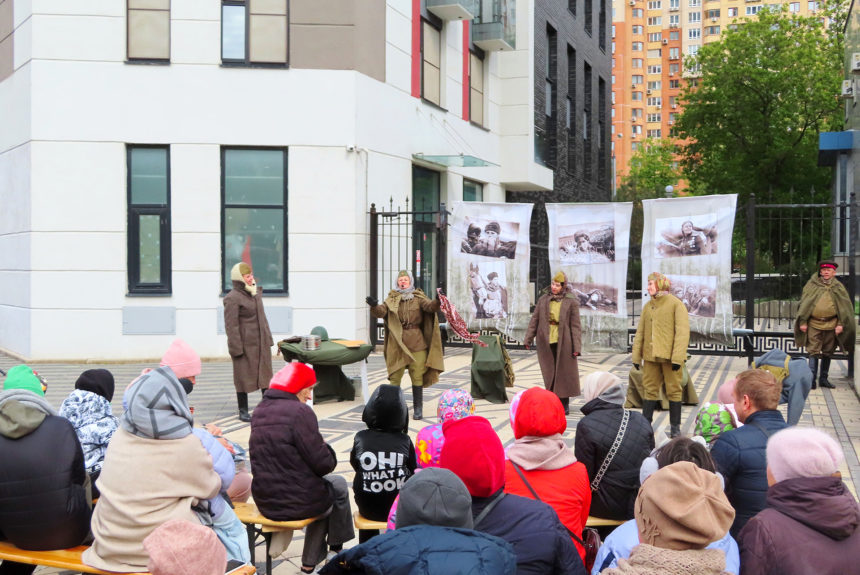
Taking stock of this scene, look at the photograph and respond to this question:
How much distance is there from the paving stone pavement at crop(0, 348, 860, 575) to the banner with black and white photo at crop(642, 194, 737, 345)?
943 mm

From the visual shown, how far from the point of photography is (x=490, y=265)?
14867 mm

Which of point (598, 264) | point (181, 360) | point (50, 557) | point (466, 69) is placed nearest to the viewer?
point (50, 557)

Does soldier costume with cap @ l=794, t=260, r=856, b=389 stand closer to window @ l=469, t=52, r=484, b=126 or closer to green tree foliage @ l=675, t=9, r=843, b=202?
window @ l=469, t=52, r=484, b=126

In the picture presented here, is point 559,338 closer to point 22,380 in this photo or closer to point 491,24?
point 22,380

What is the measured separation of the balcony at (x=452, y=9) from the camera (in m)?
18.5

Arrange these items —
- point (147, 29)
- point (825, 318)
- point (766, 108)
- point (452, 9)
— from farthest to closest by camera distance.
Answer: point (766, 108) < point (452, 9) < point (147, 29) < point (825, 318)

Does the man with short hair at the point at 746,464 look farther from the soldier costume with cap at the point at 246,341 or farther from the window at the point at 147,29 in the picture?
the window at the point at 147,29

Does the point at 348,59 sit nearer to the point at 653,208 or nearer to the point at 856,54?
the point at 653,208

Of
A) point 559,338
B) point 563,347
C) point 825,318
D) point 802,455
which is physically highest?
point 802,455

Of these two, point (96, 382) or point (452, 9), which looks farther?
point (452, 9)

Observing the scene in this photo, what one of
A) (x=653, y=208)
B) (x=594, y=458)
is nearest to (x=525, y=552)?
(x=594, y=458)

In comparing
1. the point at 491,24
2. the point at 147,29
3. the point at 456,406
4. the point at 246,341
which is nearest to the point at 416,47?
the point at 491,24

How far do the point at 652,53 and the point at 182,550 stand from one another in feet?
367

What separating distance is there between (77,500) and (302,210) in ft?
36.9
